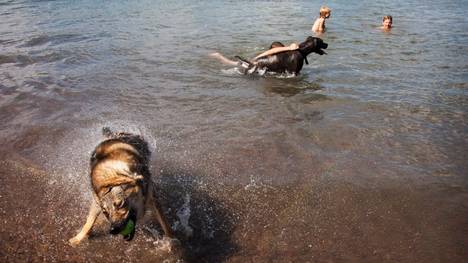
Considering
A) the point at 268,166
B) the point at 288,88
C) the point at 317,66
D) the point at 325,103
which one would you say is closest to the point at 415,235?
the point at 268,166

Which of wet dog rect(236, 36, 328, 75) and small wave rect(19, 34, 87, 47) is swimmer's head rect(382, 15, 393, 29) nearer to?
wet dog rect(236, 36, 328, 75)

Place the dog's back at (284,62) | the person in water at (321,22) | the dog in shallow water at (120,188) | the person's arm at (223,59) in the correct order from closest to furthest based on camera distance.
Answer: the dog in shallow water at (120,188)
the dog's back at (284,62)
the person's arm at (223,59)
the person in water at (321,22)

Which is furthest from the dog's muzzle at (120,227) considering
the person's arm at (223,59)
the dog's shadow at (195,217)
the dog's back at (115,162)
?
the person's arm at (223,59)

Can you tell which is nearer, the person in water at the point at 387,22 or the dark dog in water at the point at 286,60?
the dark dog in water at the point at 286,60

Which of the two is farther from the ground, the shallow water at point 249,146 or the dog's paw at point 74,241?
the shallow water at point 249,146

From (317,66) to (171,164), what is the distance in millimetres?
5793

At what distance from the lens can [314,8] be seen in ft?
60.1

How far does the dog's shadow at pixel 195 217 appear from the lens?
366 centimetres

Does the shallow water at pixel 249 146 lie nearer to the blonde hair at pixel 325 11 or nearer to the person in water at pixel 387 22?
the blonde hair at pixel 325 11

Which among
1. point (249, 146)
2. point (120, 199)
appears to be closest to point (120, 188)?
point (120, 199)

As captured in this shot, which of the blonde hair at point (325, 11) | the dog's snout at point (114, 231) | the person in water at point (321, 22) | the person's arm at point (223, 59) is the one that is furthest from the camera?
the person in water at point (321, 22)

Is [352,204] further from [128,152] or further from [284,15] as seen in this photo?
[284,15]

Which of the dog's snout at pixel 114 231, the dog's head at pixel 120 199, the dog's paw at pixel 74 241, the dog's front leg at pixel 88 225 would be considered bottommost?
the dog's paw at pixel 74 241

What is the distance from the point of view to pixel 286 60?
883cm
